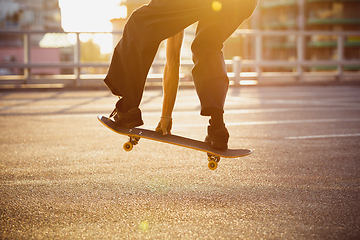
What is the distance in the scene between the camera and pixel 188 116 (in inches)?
262

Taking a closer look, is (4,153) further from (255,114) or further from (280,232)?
(255,114)

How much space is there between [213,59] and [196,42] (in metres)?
0.14

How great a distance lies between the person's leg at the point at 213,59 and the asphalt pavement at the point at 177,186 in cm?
46

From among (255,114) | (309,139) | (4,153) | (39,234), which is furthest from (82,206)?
(255,114)

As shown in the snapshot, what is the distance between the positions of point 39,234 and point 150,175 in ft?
3.93

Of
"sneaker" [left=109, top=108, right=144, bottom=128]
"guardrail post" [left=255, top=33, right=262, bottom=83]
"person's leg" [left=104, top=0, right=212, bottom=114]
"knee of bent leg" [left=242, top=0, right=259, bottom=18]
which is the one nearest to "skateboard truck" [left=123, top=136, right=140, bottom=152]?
"sneaker" [left=109, top=108, right=144, bottom=128]

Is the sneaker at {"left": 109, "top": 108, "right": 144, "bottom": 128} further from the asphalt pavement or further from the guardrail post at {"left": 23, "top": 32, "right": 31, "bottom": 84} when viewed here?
the guardrail post at {"left": 23, "top": 32, "right": 31, "bottom": 84}

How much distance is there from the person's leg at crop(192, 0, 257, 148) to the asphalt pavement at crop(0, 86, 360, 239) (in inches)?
18.1

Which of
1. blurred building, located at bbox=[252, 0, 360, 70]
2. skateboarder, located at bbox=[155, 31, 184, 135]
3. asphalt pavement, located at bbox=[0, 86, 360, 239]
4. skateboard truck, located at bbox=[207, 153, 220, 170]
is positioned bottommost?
asphalt pavement, located at bbox=[0, 86, 360, 239]

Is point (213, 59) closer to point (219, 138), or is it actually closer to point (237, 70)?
point (219, 138)

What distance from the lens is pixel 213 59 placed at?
9.62ft

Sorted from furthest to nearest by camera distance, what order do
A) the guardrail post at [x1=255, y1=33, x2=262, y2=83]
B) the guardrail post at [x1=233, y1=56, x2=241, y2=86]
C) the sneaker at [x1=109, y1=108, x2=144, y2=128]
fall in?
the guardrail post at [x1=255, y1=33, x2=262, y2=83], the guardrail post at [x1=233, y1=56, x2=241, y2=86], the sneaker at [x1=109, y1=108, x2=144, y2=128]

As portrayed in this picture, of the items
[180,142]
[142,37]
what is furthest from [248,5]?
[180,142]

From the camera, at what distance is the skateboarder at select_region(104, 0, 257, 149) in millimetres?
2900
